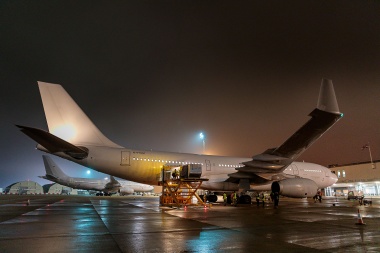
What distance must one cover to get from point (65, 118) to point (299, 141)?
610 inches

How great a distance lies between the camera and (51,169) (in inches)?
2308

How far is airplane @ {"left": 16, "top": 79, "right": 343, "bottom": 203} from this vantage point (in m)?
15.7

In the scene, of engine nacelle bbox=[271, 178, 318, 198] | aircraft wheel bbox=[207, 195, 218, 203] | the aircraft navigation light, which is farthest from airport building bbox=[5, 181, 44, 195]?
engine nacelle bbox=[271, 178, 318, 198]

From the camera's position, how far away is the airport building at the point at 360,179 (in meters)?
56.6

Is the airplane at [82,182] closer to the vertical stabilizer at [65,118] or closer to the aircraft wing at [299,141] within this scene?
the vertical stabilizer at [65,118]

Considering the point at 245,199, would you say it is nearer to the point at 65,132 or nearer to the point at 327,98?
the point at 327,98

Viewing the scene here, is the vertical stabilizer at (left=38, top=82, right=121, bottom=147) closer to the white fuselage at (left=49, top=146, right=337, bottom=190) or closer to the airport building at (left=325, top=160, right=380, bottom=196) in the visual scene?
the white fuselage at (left=49, top=146, right=337, bottom=190)

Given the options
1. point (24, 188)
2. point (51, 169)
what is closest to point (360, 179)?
point (51, 169)

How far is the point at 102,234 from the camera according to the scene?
656 cm

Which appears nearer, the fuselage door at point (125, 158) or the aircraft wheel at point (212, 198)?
the fuselage door at point (125, 158)

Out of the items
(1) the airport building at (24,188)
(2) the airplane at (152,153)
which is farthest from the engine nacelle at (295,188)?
(1) the airport building at (24,188)

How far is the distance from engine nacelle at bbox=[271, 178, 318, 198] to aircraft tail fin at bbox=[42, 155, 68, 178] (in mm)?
53710

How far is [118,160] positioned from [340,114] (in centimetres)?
1447

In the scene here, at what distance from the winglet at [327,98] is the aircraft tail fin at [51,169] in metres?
57.4
